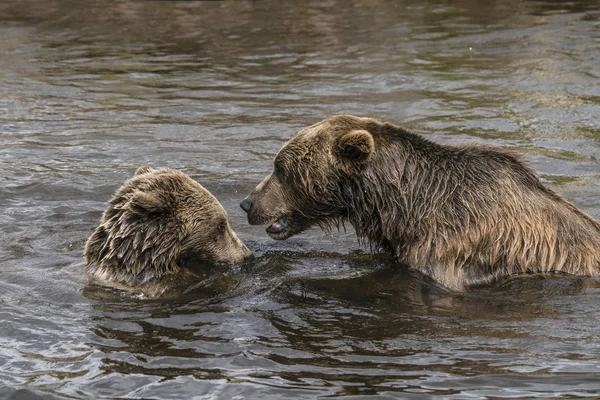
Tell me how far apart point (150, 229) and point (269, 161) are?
4310mm

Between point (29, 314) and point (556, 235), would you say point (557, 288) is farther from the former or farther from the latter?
point (29, 314)

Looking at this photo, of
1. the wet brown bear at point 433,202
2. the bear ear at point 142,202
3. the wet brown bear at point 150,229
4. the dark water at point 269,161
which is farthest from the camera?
the wet brown bear at point 150,229

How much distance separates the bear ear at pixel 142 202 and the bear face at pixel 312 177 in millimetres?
972

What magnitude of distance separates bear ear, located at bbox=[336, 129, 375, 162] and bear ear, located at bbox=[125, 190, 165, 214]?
5.49 ft

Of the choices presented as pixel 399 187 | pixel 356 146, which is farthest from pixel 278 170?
pixel 399 187

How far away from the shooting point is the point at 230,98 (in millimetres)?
16125

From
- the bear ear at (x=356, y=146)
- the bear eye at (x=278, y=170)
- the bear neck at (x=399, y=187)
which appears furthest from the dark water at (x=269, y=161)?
the bear ear at (x=356, y=146)

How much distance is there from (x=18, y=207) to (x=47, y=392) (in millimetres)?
4932

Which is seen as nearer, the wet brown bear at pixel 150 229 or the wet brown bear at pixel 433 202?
the wet brown bear at pixel 433 202

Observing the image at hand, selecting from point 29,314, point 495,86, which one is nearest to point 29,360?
point 29,314

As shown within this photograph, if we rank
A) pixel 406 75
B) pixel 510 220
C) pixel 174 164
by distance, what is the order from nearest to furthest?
1. pixel 510 220
2. pixel 174 164
3. pixel 406 75

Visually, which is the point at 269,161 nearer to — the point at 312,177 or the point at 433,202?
the point at 312,177

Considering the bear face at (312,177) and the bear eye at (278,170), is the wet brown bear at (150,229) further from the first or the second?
the bear eye at (278,170)

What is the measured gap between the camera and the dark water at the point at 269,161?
681cm
